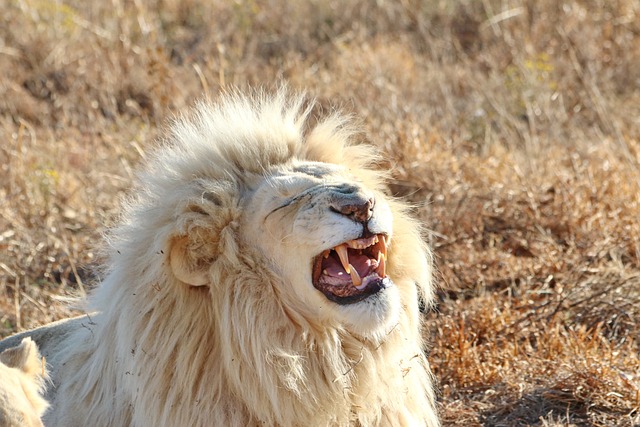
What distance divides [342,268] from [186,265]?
50cm

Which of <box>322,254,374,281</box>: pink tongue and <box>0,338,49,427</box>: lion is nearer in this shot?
<box>0,338,49,427</box>: lion

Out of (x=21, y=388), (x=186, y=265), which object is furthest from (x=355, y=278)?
(x=21, y=388)

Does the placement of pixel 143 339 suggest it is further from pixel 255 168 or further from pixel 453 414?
pixel 453 414

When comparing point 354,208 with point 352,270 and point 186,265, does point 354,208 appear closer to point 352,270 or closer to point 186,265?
point 352,270

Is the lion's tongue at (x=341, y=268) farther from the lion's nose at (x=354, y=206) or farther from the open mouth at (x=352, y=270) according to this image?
the lion's nose at (x=354, y=206)

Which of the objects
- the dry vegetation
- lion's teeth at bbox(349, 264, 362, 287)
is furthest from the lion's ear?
the dry vegetation

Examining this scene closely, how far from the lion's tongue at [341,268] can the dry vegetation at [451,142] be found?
3.71 feet

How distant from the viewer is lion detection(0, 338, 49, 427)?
85.4 inches

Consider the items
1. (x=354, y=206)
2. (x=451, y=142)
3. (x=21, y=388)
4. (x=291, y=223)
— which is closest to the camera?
(x=21, y=388)

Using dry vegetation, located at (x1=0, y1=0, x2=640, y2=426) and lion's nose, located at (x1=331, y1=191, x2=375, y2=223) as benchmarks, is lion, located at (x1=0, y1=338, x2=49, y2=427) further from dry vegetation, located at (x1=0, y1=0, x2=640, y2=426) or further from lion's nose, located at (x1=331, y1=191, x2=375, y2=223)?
dry vegetation, located at (x1=0, y1=0, x2=640, y2=426)

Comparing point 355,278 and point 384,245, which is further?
point 384,245

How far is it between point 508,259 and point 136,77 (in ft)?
13.0

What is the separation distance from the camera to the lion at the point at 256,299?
332cm

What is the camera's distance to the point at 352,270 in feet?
10.8
